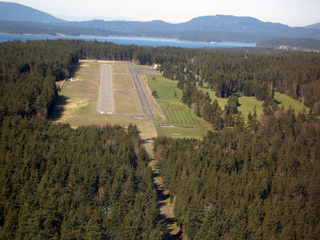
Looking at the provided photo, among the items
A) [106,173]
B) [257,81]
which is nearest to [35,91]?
[106,173]

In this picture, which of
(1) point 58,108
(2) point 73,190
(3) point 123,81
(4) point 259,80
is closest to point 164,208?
(2) point 73,190

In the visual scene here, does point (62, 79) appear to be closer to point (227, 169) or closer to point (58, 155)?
point (58, 155)

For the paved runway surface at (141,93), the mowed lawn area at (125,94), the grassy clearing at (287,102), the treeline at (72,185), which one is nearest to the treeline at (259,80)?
the grassy clearing at (287,102)

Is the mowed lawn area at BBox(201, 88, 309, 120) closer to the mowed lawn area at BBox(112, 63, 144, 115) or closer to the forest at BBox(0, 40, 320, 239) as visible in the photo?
the forest at BBox(0, 40, 320, 239)

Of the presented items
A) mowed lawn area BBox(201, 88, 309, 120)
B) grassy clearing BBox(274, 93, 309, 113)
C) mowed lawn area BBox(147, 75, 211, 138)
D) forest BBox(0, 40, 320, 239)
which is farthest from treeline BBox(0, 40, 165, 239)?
grassy clearing BBox(274, 93, 309, 113)

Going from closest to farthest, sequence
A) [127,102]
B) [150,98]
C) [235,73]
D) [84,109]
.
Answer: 1. [84,109]
2. [127,102]
3. [150,98]
4. [235,73]

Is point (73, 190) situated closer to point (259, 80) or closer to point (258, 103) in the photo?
point (258, 103)

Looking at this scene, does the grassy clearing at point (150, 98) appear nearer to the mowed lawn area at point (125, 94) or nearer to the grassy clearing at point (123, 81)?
the mowed lawn area at point (125, 94)
